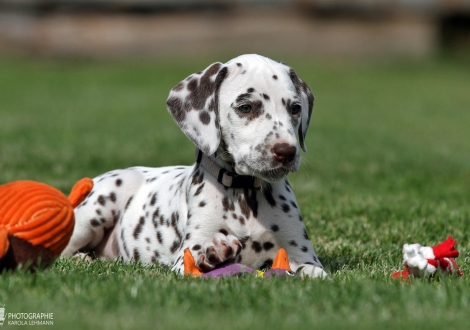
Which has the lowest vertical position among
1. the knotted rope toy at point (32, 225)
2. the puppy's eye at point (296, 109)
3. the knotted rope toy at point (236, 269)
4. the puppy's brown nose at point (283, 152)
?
the knotted rope toy at point (236, 269)

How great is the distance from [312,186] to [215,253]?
5.24 metres

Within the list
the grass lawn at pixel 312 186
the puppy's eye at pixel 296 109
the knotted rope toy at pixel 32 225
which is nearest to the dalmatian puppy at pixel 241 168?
the puppy's eye at pixel 296 109

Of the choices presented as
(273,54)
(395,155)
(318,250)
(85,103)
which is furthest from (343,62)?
(318,250)

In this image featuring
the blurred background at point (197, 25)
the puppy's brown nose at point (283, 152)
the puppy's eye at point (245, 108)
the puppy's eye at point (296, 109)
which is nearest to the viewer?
the puppy's brown nose at point (283, 152)

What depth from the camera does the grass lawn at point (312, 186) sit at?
432 cm

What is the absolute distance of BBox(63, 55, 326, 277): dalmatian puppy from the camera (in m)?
5.54

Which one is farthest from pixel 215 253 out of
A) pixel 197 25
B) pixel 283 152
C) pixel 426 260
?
pixel 197 25

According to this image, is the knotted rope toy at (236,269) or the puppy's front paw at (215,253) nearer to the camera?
the knotted rope toy at (236,269)

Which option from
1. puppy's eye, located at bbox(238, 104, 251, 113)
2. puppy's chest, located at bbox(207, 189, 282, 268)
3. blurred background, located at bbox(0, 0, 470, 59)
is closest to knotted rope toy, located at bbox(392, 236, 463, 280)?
puppy's chest, located at bbox(207, 189, 282, 268)

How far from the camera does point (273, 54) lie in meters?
33.2

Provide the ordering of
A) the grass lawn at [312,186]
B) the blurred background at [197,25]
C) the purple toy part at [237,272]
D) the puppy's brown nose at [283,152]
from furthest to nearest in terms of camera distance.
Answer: the blurred background at [197,25] → the puppy's brown nose at [283,152] → the purple toy part at [237,272] → the grass lawn at [312,186]

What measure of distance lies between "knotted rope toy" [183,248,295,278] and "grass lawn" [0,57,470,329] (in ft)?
0.50

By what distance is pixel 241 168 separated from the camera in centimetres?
568

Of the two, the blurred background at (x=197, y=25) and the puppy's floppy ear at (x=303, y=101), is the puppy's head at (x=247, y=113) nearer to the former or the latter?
the puppy's floppy ear at (x=303, y=101)
